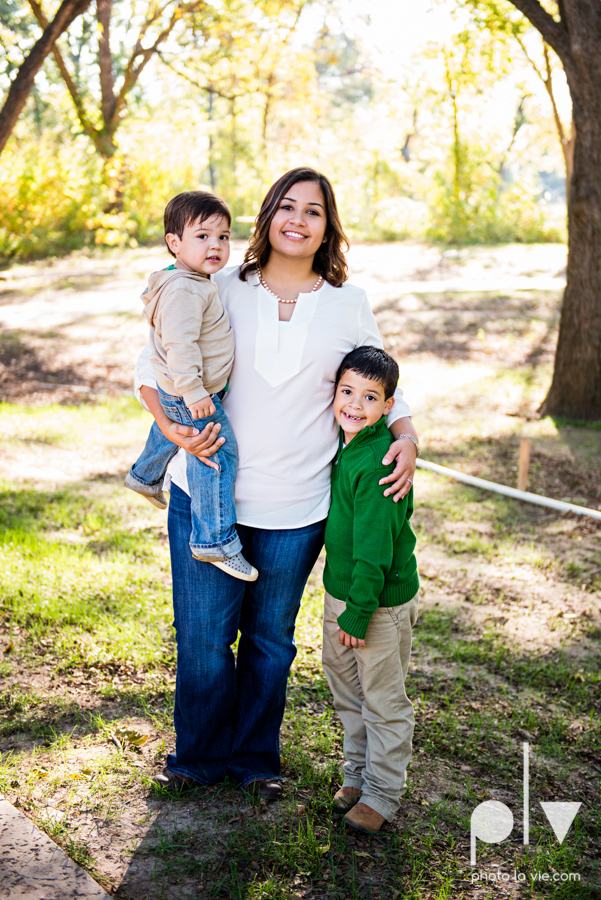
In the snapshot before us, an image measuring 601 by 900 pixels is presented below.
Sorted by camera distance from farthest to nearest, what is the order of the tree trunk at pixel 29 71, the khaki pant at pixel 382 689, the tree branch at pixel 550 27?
1. the tree branch at pixel 550 27
2. the tree trunk at pixel 29 71
3. the khaki pant at pixel 382 689

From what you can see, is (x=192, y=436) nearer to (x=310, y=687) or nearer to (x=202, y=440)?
(x=202, y=440)

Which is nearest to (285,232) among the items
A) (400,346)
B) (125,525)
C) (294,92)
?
(125,525)

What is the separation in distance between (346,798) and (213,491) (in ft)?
3.68

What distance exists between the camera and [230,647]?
2.45m

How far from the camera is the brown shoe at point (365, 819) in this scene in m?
2.35

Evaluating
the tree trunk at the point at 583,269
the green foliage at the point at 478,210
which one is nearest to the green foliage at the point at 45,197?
the green foliage at the point at 478,210

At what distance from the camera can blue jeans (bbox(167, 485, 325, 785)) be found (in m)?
2.33

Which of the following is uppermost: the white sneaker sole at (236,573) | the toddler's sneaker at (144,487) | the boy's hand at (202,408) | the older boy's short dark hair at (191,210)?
the older boy's short dark hair at (191,210)

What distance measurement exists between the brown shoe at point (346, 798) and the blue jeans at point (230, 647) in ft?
0.83

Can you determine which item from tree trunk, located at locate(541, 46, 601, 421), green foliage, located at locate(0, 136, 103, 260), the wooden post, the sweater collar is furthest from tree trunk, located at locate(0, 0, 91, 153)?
green foliage, located at locate(0, 136, 103, 260)

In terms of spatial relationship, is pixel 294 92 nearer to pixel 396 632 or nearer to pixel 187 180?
pixel 187 180

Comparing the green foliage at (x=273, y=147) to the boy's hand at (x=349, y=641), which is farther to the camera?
the green foliage at (x=273, y=147)

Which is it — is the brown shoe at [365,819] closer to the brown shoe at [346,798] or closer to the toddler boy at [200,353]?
the brown shoe at [346,798]

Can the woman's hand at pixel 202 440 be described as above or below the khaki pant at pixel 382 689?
above
